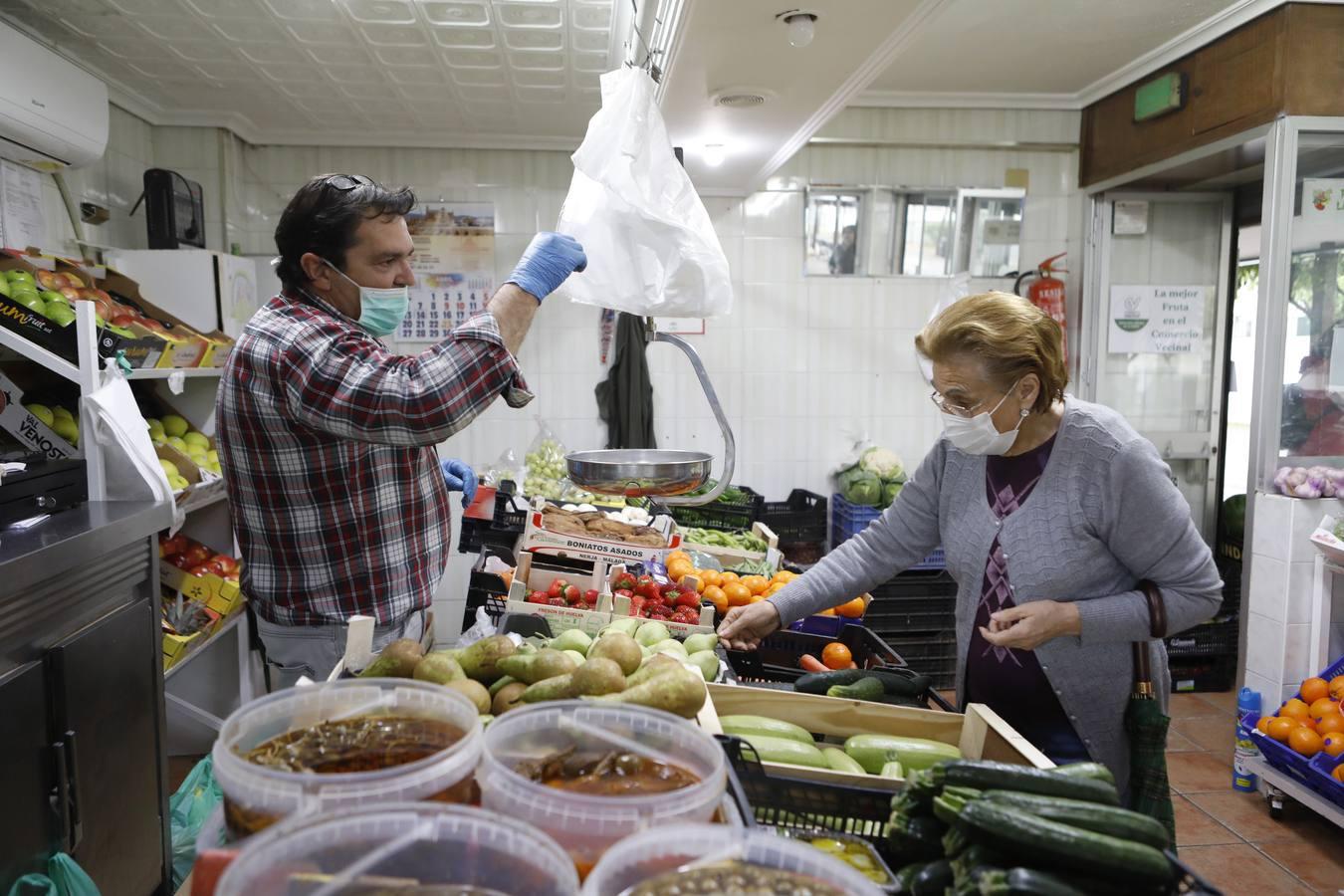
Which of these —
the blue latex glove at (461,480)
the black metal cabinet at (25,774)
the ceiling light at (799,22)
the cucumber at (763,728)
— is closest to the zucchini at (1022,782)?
the cucumber at (763,728)

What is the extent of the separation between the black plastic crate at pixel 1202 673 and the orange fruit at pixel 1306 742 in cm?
137

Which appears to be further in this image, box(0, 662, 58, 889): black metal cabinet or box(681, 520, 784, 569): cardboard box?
box(681, 520, 784, 569): cardboard box

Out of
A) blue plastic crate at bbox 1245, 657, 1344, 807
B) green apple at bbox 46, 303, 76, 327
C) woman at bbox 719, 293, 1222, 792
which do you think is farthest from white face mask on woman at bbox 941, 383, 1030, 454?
green apple at bbox 46, 303, 76, 327

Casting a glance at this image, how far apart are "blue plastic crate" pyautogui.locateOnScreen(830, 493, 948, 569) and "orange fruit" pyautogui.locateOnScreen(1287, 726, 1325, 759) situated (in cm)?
155

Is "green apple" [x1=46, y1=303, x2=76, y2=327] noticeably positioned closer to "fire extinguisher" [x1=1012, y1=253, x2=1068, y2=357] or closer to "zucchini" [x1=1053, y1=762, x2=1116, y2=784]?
"zucchini" [x1=1053, y1=762, x2=1116, y2=784]

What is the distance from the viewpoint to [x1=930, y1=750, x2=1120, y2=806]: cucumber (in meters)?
1.07

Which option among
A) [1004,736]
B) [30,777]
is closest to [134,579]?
[30,777]

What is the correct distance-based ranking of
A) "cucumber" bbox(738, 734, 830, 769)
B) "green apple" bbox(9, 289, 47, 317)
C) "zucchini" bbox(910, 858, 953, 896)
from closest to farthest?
1. "zucchini" bbox(910, 858, 953, 896)
2. "cucumber" bbox(738, 734, 830, 769)
3. "green apple" bbox(9, 289, 47, 317)

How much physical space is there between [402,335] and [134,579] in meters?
2.46

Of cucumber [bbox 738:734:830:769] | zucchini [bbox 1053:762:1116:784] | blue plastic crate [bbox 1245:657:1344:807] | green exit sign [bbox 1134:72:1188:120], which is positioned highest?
green exit sign [bbox 1134:72:1188:120]

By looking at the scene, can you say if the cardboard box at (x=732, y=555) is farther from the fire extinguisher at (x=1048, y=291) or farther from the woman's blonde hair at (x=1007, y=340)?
the fire extinguisher at (x=1048, y=291)

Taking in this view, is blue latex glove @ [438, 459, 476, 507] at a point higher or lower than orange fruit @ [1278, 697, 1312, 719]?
higher

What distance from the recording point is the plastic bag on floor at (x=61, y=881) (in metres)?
2.02

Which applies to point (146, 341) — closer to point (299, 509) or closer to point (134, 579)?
point (134, 579)
